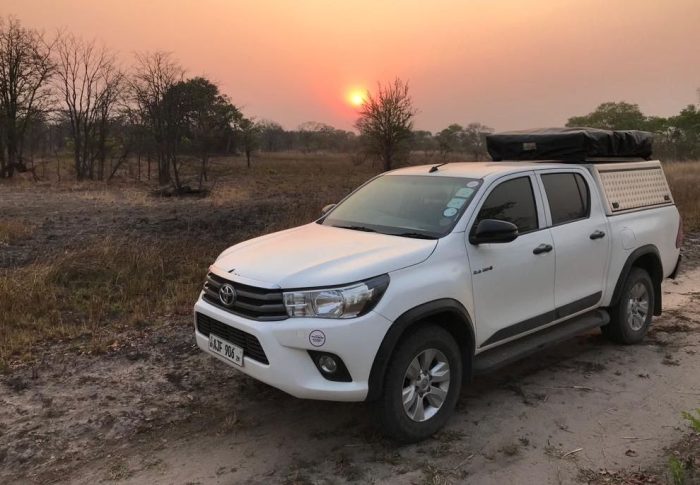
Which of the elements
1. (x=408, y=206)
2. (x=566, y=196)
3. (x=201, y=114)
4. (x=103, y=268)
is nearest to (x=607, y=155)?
(x=566, y=196)

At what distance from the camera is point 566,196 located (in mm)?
4832

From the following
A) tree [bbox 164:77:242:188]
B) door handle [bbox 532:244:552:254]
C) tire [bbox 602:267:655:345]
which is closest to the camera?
door handle [bbox 532:244:552:254]

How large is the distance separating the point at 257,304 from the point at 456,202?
5.48ft

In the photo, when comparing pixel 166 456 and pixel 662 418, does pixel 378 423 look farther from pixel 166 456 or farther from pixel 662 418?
pixel 662 418

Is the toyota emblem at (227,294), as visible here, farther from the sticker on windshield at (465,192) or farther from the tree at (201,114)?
the tree at (201,114)

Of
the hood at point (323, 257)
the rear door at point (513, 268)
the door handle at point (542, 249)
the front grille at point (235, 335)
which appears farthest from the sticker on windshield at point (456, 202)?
the front grille at point (235, 335)

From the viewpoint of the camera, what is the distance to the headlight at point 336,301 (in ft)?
10.7

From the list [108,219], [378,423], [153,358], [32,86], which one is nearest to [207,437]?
[378,423]

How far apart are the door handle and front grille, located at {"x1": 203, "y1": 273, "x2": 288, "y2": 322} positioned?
2066 millimetres

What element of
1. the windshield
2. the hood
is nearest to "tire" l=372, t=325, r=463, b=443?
the hood

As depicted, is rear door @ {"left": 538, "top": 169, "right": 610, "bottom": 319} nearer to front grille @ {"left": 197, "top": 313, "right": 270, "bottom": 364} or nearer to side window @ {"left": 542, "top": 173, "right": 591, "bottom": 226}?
side window @ {"left": 542, "top": 173, "right": 591, "bottom": 226}

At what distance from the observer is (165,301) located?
21.0 feet

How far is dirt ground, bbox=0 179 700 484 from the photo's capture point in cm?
→ 333

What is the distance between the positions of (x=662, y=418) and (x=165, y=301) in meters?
4.97
